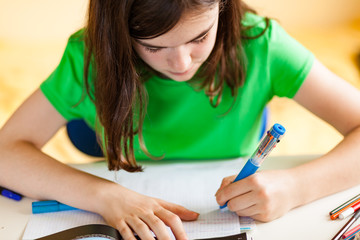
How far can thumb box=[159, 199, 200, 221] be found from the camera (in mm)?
880

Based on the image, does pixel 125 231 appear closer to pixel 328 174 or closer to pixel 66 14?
pixel 328 174

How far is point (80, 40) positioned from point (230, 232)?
515 mm

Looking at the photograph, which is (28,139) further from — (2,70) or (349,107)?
(2,70)

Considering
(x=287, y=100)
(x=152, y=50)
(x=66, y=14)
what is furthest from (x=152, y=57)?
(x=66, y=14)

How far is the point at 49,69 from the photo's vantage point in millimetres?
2570

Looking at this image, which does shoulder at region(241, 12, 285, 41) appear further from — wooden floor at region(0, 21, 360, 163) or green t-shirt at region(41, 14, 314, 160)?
wooden floor at region(0, 21, 360, 163)

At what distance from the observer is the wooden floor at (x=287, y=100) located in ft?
6.85

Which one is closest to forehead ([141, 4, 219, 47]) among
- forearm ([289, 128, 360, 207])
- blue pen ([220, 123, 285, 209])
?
blue pen ([220, 123, 285, 209])

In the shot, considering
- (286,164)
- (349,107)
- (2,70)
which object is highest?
(349,107)

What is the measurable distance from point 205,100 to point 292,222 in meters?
0.36

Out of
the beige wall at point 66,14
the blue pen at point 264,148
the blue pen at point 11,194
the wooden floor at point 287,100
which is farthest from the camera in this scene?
the beige wall at point 66,14

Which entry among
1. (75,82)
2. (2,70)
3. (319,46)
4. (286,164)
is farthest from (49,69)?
(286,164)

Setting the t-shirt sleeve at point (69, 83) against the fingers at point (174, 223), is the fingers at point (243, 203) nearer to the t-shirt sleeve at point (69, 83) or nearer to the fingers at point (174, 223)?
the fingers at point (174, 223)

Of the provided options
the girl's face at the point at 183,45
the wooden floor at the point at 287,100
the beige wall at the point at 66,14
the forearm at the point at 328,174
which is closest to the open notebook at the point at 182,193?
the forearm at the point at 328,174
